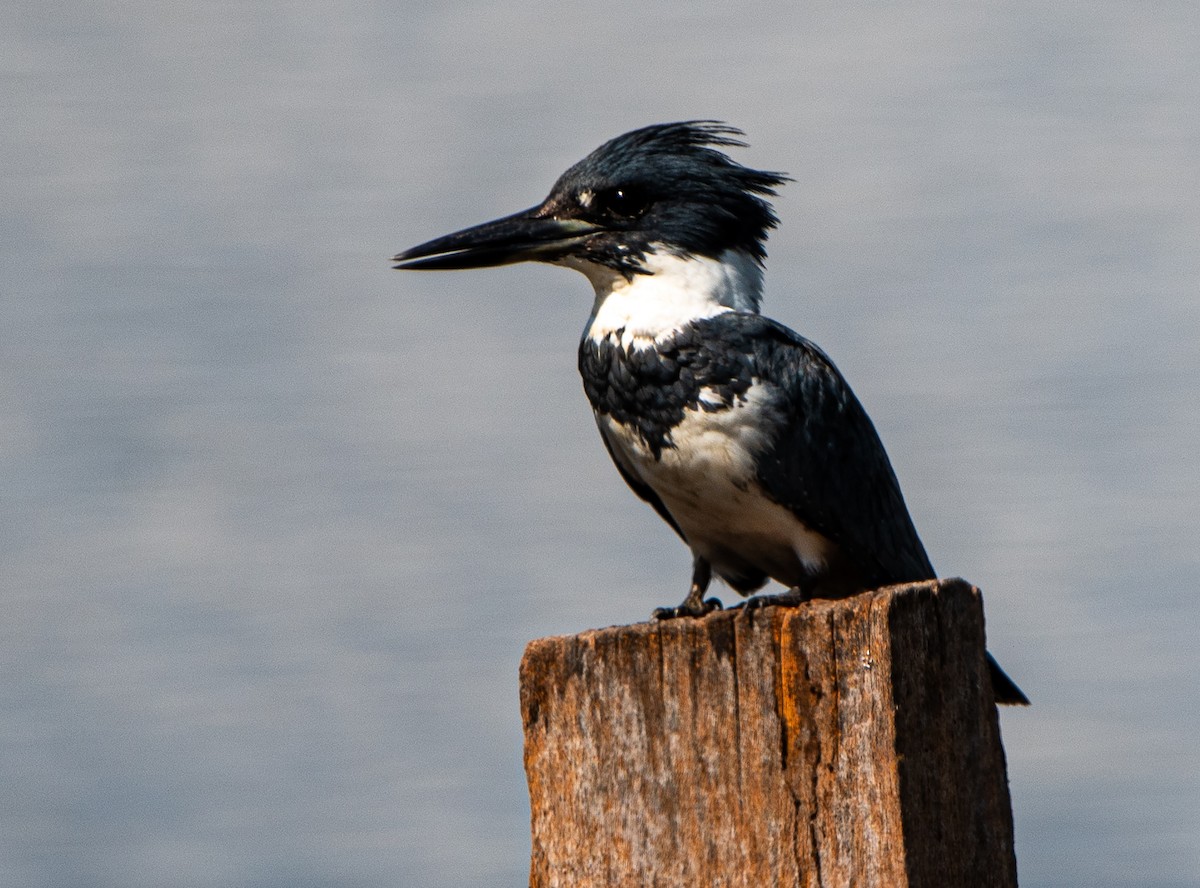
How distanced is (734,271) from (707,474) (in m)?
0.68

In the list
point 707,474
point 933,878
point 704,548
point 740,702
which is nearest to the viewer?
point 933,878

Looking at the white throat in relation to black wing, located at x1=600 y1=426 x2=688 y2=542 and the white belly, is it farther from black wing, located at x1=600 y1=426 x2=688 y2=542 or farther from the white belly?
black wing, located at x1=600 y1=426 x2=688 y2=542

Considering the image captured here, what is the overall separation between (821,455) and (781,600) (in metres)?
0.77

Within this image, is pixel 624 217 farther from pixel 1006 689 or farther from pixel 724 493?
pixel 1006 689

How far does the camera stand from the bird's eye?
448 centimetres

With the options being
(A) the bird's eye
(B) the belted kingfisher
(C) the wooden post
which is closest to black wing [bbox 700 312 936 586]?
(B) the belted kingfisher

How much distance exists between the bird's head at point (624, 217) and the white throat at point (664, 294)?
0.03 m

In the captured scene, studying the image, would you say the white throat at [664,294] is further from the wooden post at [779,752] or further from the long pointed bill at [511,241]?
→ the wooden post at [779,752]

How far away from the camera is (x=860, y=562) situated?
4277mm

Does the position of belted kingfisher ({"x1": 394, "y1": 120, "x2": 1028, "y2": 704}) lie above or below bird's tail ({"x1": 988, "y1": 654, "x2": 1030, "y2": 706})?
above

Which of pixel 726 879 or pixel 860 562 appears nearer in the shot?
pixel 726 879

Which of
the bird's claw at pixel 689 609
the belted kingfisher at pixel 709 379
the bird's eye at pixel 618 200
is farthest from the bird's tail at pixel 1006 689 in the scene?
the bird's eye at pixel 618 200

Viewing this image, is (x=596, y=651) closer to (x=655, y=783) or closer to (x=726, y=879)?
(x=655, y=783)

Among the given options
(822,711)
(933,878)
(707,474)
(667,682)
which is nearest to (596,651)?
(667,682)
